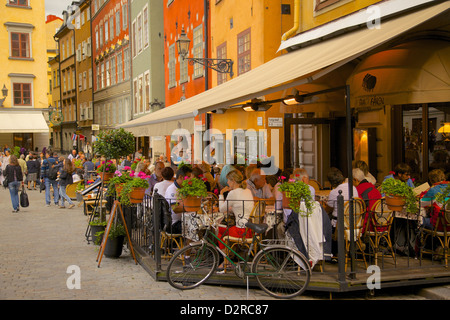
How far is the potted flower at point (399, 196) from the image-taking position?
744 cm

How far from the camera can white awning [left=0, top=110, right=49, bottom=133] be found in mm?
40500

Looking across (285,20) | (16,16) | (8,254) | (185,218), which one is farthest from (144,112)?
(185,218)

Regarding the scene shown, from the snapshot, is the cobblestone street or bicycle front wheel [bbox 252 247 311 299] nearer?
bicycle front wheel [bbox 252 247 311 299]

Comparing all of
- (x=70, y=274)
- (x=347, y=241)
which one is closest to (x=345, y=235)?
(x=347, y=241)

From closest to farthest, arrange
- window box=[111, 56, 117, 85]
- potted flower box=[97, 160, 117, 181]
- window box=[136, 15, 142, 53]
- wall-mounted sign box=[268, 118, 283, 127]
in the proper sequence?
potted flower box=[97, 160, 117, 181] < wall-mounted sign box=[268, 118, 283, 127] < window box=[136, 15, 142, 53] < window box=[111, 56, 117, 85]

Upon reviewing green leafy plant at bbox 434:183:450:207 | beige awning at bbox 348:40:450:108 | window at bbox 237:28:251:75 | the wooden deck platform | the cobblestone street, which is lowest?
the cobblestone street

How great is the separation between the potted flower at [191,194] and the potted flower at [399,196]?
2.54 meters

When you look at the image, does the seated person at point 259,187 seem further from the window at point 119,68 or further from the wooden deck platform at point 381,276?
the window at point 119,68

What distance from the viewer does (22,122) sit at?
41.2m

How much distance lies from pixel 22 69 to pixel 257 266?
39298 millimetres

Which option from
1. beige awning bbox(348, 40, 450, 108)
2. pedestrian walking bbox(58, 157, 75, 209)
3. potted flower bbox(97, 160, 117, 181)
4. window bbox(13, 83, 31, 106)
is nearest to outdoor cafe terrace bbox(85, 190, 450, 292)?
beige awning bbox(348, 40, 450, 108)

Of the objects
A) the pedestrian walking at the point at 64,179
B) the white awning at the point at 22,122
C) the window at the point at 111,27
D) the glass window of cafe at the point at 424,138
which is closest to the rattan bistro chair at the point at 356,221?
Result: the glass window of cafe at the point at 424,138

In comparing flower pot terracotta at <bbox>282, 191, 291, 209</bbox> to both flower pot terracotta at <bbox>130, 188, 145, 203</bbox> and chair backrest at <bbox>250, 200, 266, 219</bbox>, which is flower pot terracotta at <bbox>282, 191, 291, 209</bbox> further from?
flower pot terracotta at <bbox>130, 188, 145, 203</bbox>

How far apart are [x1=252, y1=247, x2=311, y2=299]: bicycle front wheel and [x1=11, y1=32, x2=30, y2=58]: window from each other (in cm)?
3950
